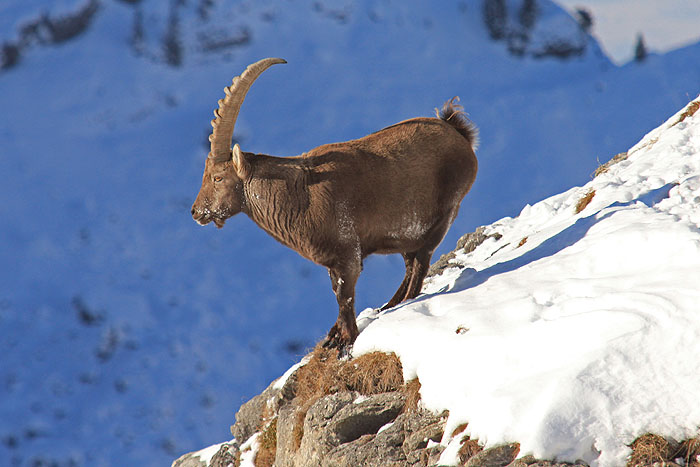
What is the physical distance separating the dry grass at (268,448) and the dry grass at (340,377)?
573 millimetres

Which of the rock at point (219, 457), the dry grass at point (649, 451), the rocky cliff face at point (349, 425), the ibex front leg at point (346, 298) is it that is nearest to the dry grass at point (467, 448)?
the rocky cliff face at point (349, 425)

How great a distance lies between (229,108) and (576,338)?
178 inches

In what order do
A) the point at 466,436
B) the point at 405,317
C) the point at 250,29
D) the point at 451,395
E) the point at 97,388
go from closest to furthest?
the point at 466,436, the point at 451,395, the point at 405,317, the point at 97,388, the point at 250,29

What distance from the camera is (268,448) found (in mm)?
9031

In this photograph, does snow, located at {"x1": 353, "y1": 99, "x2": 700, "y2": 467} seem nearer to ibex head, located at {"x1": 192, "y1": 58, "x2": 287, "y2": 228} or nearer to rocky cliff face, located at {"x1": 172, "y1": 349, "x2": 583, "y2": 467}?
rocky cliff face, located at {"x1": 172, "y1": 349, "x2": 583, "y2": 467}

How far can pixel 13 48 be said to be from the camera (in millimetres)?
41125

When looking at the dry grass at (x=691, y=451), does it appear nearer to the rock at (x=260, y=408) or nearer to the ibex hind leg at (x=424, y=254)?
the ibex hind leg at (x=424, y=254)

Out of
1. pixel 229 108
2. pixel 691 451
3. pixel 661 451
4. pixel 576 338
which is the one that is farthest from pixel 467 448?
pixel 229 108

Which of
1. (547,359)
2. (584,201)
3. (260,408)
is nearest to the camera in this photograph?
(547,359)

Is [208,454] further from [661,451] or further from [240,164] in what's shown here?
[661,451]

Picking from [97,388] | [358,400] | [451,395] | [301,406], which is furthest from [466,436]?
[97,388]

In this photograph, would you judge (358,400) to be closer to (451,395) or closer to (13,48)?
(451,395)

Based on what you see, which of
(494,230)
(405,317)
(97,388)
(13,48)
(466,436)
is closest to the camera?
(466,436)

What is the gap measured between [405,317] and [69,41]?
39.5m
